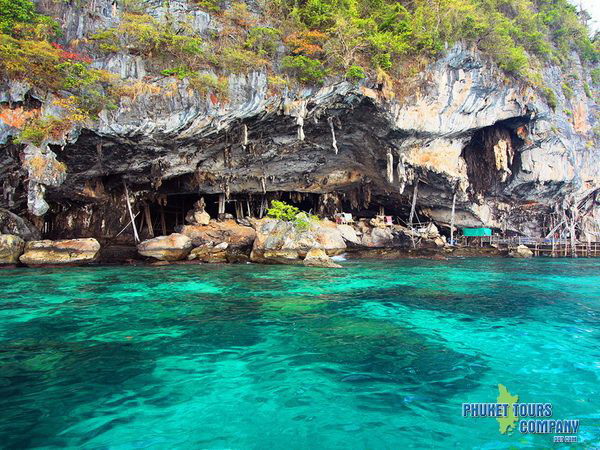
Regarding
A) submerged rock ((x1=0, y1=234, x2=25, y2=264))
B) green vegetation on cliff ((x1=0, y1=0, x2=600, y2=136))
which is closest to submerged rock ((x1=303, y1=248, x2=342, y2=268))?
green vegetation on cliff ((x1=0, y1=0, x2=600, y2=136))

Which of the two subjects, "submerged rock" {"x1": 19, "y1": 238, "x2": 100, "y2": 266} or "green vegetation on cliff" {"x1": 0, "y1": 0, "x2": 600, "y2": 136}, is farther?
"submerged rock" {"x1": 19, "y1": 238, "x2": 100, "y2": 266}

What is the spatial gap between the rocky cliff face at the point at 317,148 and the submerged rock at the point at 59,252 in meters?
1.75

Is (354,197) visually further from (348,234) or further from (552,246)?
(552,246)

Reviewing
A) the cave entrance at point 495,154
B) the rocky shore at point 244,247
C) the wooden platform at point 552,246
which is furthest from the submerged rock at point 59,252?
the wooden platform at point 552,246

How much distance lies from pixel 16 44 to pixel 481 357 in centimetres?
1612

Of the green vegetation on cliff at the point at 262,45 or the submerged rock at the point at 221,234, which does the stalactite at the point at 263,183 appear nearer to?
the submerged rock at the point at 221,234

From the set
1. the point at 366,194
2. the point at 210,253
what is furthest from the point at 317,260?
the point at 366,194

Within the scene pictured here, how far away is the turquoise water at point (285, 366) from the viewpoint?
2.85m

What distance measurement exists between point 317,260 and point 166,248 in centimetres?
655

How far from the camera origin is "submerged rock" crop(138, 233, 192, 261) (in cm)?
1508

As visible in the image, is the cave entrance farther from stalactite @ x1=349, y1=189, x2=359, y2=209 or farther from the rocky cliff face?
stalactite @ x1=349, y1=189, x2=359, y2=209

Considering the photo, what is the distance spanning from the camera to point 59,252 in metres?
13.6

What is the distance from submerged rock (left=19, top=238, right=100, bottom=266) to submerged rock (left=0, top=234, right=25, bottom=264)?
10.3 inches

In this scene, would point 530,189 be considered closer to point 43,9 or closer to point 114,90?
point 114,90
